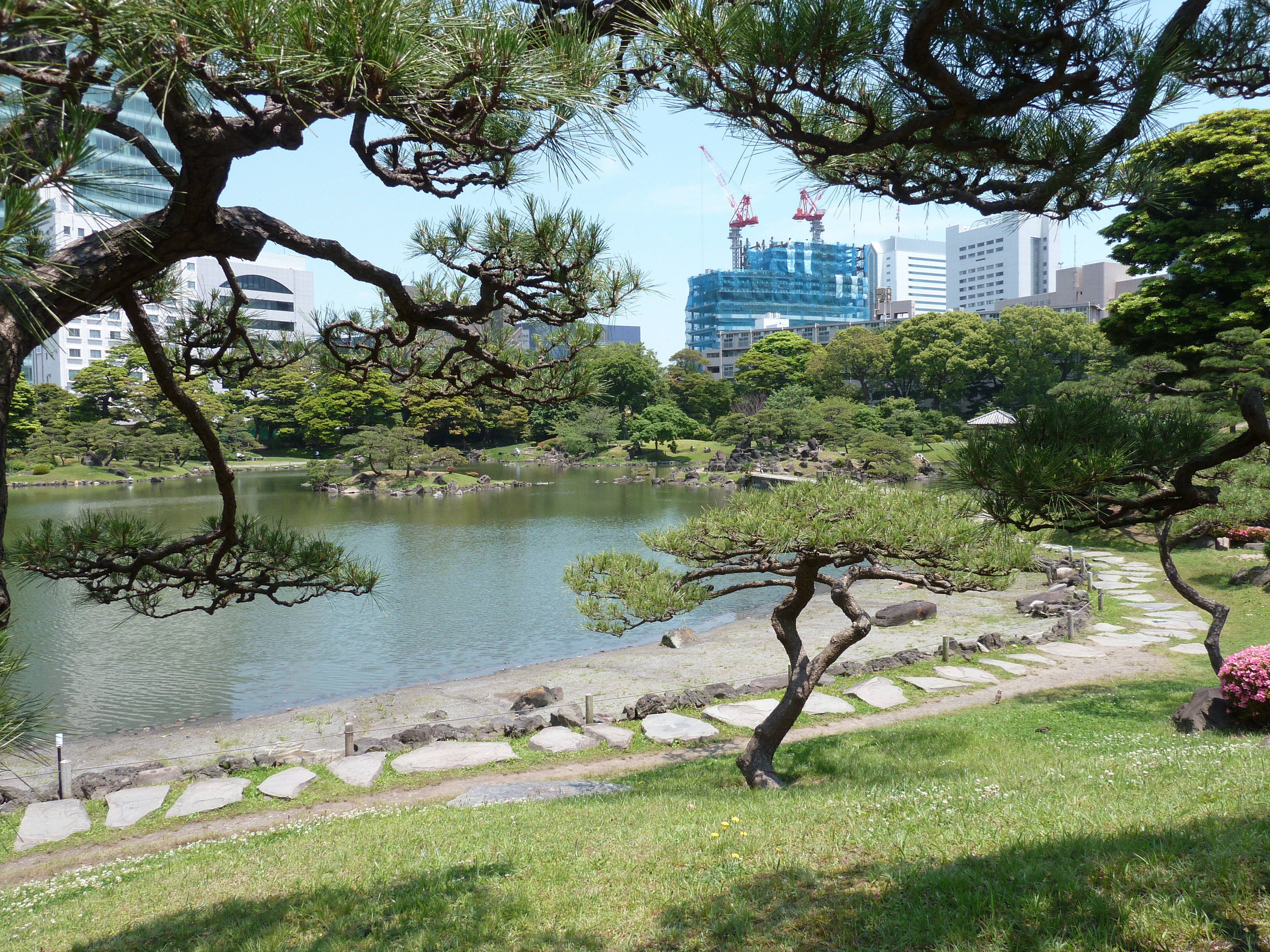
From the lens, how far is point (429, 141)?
8.34 ft

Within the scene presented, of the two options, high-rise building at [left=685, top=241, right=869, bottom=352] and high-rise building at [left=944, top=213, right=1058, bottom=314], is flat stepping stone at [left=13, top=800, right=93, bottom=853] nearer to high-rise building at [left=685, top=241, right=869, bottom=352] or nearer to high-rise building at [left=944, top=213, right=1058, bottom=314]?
high-rise building at [left=685, top=241, right=869, bottom=352]

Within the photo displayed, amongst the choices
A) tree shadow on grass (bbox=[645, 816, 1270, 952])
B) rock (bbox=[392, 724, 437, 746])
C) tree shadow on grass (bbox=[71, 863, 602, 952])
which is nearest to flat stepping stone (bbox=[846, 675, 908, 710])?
rock (bbox=[392, 724, 437, 746])

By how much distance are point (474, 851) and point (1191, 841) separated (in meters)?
3.10

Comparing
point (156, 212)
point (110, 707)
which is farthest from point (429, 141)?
point (110, 707)

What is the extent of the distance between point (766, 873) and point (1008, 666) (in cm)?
729

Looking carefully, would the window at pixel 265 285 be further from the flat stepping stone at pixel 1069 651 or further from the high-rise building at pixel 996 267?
the high-rise building at pixel 996 267

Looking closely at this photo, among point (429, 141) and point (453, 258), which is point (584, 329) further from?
point (429, 141)

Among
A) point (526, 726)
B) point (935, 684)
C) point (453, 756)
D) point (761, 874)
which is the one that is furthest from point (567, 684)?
point (761, 874)

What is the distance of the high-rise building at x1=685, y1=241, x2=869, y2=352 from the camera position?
101 m

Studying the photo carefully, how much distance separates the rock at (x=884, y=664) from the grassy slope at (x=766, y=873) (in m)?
4.02

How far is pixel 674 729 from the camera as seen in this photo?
786cm

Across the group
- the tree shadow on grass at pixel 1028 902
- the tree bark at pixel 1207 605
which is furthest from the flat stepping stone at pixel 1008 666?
the tree shadow on grass at pixel 1028 902

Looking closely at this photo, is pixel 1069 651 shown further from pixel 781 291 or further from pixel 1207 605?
pixel 781 291

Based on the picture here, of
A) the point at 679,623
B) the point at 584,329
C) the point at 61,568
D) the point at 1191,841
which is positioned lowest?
the point at 679,623
